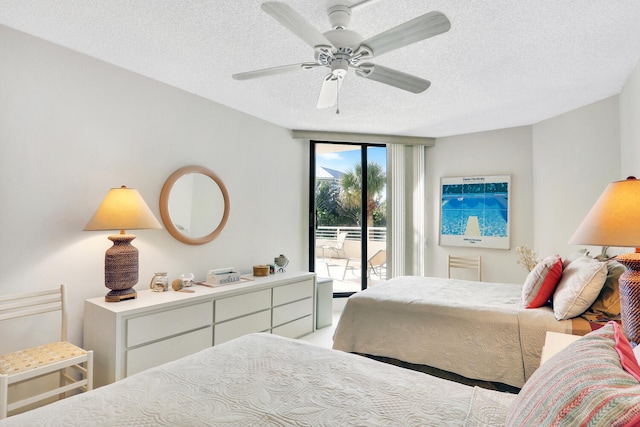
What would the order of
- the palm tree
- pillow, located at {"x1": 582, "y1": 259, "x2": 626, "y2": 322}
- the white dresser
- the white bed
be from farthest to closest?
the palm tree, the white dresser, the white bed, pillow, located at {"x1": 582, "y1": 259, "x2": 626, "y2": 322}

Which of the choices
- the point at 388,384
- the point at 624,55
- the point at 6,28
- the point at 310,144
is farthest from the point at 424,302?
the point at 6,28

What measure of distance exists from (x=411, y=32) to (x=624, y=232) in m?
1.29

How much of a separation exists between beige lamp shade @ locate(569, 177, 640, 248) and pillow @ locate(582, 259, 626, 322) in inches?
28.5

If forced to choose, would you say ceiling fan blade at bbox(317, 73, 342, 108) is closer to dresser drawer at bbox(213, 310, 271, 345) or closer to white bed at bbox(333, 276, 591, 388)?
white bed at bbox(333, 276, 591, 388)

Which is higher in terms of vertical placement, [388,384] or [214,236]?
[214,236]

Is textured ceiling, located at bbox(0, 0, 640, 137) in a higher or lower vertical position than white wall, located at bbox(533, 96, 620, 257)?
higher

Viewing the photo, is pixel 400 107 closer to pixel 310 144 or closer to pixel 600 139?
pixel 310 144

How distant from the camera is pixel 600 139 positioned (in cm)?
333

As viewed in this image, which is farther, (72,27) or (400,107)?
(400,107)

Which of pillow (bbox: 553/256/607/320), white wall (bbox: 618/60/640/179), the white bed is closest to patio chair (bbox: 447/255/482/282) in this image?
the white bed

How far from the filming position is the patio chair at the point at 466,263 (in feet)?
14.9

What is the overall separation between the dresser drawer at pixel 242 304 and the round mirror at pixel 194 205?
674 millimetres

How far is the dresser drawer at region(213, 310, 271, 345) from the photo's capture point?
9.69 ft

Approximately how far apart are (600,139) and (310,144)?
307 centimetres
